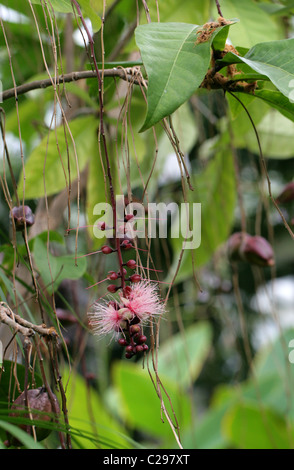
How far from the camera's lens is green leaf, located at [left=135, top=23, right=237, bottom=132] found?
0.38 m

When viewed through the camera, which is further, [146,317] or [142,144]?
[142,144]

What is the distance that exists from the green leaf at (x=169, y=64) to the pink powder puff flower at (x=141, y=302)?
111 mm

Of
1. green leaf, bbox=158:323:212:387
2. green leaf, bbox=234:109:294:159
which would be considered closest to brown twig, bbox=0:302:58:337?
green leaf, bbox=234:109:294:159

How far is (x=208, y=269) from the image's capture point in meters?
1.45

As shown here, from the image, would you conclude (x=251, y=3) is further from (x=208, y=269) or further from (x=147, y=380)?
(x=147, y=380)

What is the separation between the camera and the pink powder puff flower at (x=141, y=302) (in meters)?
0.38

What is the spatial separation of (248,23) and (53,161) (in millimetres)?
287

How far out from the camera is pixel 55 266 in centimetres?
56

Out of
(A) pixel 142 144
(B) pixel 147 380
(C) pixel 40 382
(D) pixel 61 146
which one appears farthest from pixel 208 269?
(C) pixel 40 382

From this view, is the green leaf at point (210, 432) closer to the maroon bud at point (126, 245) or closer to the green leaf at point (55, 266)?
the green leaf at point (55, 266)

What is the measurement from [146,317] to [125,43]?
0.55 metres

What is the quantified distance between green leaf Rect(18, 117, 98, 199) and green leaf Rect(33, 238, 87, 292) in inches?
4.9

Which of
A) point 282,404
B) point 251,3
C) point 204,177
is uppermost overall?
point 251,3

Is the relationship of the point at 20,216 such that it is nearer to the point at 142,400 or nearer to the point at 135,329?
the point at 135,329
